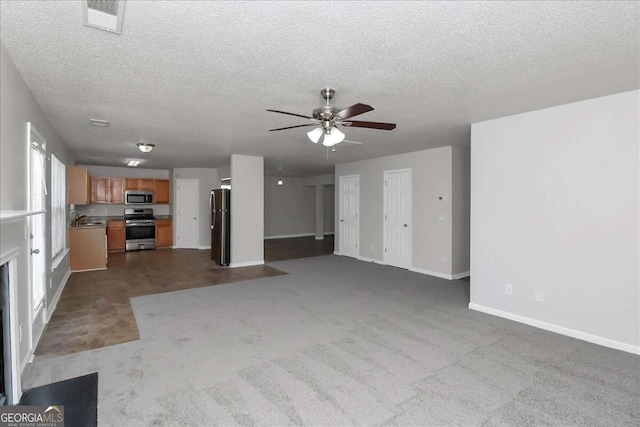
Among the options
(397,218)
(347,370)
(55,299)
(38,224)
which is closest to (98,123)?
(38,224)

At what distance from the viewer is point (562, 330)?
11.3 ft

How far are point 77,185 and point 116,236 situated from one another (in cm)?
333

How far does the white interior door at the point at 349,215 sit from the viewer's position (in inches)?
311

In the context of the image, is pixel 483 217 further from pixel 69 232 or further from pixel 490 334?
pixel 69 232

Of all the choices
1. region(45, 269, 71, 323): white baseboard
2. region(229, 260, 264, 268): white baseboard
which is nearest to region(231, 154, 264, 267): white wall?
region(229, 260, 264, 268): white baseboard

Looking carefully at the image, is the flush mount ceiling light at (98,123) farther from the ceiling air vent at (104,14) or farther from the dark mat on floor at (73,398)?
the dark mat on floor at (73,398)

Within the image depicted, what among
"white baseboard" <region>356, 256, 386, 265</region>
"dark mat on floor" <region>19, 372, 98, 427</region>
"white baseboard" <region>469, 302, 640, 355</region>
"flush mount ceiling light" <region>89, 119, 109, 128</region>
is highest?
→ "flush mount ceiling light" <region>89, 119, 109, 128</region>

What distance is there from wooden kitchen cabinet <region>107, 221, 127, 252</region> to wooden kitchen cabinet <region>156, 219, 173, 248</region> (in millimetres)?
845

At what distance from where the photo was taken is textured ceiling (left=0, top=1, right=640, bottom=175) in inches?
70.1

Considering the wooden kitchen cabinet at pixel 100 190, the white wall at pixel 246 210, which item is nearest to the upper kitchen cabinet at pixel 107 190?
the wooden kitchen cabinet at pixel 100 190

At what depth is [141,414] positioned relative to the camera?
6.93 ft

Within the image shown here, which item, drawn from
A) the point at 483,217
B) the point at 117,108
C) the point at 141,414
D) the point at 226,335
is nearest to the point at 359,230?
the point at 483,217

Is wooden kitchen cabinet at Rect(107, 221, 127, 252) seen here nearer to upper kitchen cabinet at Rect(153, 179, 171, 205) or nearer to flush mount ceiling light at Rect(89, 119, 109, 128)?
upper kitchen cabinet at Rect(153, 179, 171, 205)

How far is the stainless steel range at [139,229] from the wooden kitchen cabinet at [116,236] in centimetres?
10
